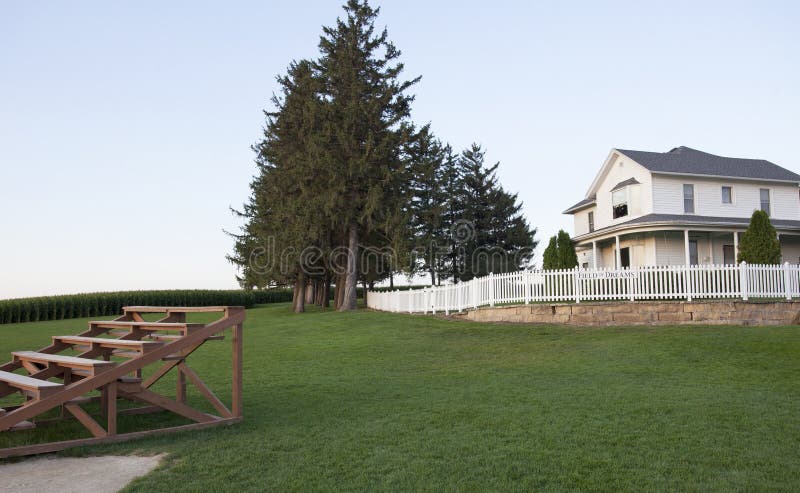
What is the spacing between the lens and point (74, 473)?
509cm

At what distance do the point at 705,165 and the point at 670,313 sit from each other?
50.1 feet

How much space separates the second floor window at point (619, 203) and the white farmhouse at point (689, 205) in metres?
0.05

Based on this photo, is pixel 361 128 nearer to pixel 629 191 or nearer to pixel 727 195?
pixel 629 191

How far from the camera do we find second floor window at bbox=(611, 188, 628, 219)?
97.5 ft

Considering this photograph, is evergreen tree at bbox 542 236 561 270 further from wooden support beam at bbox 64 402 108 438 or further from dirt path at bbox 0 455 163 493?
dirt path at bbox 0 455 163 493

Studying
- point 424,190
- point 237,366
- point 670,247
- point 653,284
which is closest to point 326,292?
point 424,190

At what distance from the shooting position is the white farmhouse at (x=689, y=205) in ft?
91.6

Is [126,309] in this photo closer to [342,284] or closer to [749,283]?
[749,283]

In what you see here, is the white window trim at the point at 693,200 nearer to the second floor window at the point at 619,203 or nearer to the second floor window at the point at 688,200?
the second floor window at the point at 688,200

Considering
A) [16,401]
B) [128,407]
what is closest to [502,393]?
[128,407]

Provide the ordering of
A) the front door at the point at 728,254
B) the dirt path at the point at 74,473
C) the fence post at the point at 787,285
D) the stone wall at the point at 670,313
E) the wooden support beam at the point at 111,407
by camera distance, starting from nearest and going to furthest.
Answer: the dirt path at the point at 74,473, the wooden support beam at the point at 111,407, the stone wall at the point at 670,313, the fence post at the point at 787,285, the front door at the point at 728,254

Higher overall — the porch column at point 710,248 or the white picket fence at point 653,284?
the porch column at point 710,248

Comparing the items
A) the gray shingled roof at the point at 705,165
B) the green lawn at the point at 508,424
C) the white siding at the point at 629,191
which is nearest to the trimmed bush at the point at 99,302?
the white siding at the point at 629,191

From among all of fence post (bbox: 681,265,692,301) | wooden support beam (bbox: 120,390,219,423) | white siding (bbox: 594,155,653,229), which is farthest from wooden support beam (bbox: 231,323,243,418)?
white siding (bbox: 594,155,653,229)
